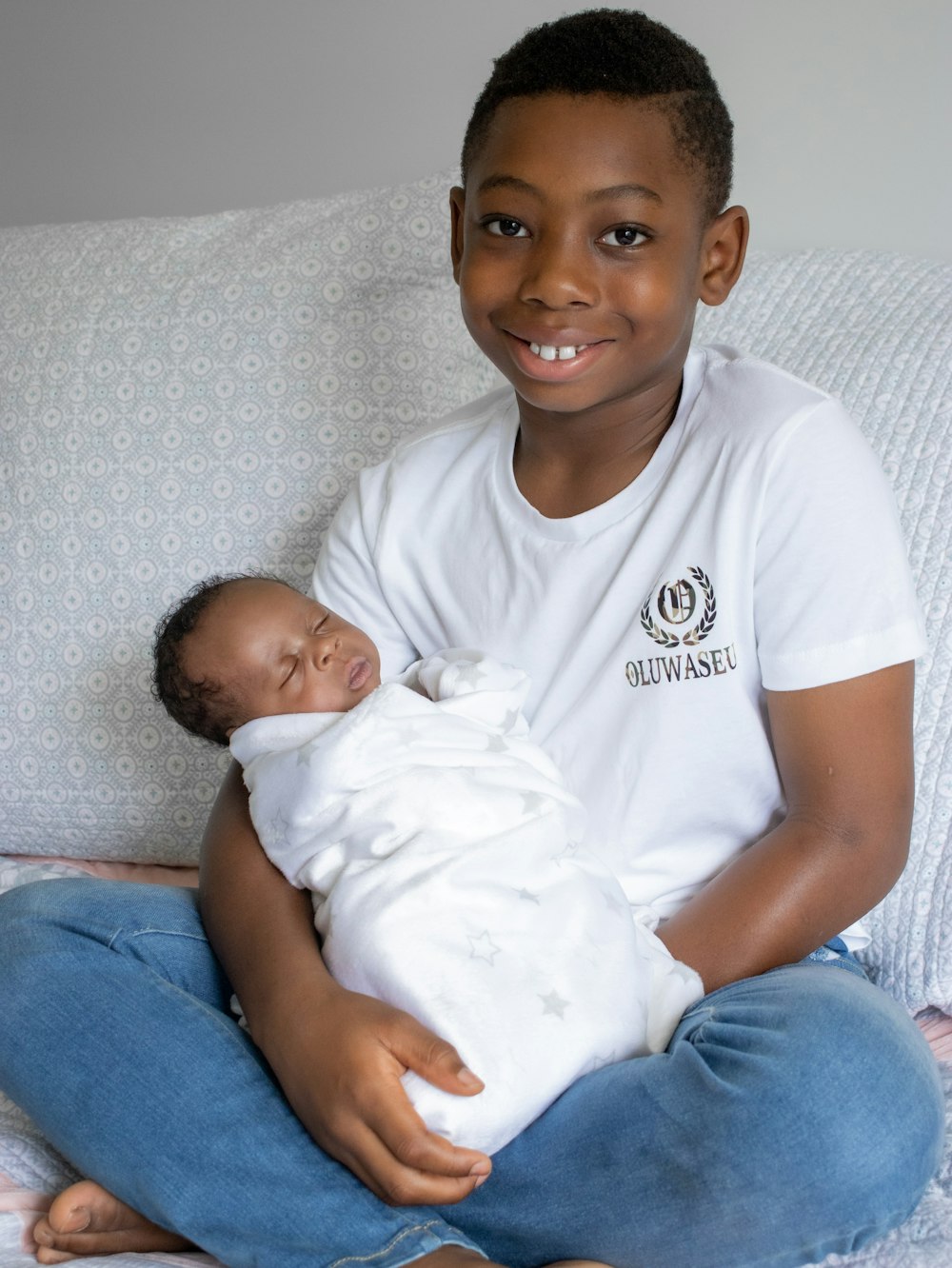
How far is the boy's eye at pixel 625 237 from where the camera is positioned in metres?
1.09

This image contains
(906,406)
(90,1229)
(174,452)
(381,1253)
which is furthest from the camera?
(174,452)

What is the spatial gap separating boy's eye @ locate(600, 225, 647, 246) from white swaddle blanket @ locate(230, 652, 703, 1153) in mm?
354

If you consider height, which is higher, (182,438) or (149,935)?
(182,438)

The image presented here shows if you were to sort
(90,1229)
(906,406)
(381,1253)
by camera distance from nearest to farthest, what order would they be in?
(381,1253), (90,1229), (906,406)

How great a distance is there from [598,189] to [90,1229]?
82 cm

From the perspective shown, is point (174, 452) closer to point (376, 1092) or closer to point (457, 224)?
point (457, 224)

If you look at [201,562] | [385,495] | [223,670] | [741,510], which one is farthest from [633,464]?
[201,562]

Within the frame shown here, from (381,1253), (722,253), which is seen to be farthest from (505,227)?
(381,1253)

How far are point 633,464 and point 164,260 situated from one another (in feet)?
2.14

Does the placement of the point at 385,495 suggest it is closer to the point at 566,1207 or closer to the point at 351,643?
the point at 351,643

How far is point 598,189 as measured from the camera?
1.07 metres

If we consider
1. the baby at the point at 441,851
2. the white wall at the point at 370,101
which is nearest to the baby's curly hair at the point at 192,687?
the baby at the point at 441,851

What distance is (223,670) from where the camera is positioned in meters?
1.17

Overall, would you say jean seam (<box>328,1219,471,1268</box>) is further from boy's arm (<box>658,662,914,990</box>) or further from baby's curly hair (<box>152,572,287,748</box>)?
baby's curly hair (<box>152,572,287,748</box>)
